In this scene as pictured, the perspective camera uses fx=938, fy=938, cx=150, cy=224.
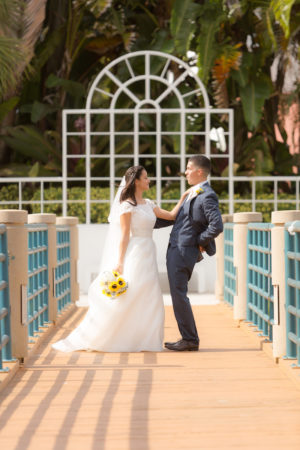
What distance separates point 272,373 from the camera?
20.7 feet

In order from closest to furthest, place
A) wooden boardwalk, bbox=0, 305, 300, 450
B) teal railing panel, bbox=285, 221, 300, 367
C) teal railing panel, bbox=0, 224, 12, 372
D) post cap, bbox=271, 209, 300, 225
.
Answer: wooden boardwalk, bbox=0, 305, 300, 450 → teal railing panel, bbox=285, 221, 300, 367 → teal railing panel, bbox=0, 224, 12, 372 → post cap, bbox=271, 209, 300, 225

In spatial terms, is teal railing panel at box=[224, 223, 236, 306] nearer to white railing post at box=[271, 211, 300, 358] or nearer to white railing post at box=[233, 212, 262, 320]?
white railing post at box=[233, 212, 262, 320]

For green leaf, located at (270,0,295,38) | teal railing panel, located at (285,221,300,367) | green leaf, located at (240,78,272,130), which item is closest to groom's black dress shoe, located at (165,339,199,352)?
teal railing panel, located at (285,221,300,367)

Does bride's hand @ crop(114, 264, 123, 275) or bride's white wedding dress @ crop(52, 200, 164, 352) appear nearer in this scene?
bride's white wedding dress @ crop(52, 200, 164, 352)

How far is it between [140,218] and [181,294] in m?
0.72

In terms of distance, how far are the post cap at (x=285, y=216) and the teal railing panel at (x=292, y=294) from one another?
0.32 ft

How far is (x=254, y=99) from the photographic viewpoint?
16438mm

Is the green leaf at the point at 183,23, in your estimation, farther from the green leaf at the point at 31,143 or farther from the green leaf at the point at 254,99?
the green leaf at the point at 31,143

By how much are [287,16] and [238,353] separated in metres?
8.20

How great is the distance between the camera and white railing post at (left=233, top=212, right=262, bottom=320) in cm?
898

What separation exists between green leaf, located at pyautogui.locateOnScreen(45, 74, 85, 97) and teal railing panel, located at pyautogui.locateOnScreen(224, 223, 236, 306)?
22.5ft

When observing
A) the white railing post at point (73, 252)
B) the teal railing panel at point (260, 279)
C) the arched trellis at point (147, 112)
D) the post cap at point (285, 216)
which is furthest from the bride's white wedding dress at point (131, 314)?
the arched trellis at point (147, 112)

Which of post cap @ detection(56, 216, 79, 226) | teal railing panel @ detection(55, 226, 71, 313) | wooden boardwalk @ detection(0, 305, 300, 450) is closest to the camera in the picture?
wooden boardwalk @ detection(0, 305, 300, 450)

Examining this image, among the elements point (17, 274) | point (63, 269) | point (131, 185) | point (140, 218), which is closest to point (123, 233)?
point (140, 218)
